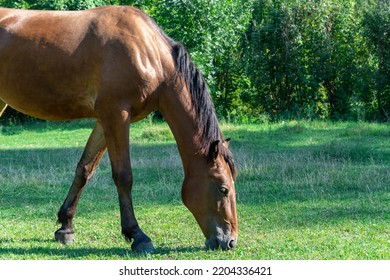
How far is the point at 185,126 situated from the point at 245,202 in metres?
2.46

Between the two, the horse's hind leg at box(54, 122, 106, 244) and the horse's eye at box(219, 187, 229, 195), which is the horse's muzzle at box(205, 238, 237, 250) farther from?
the horse's hind leg at box(54, 122, 106, 244)

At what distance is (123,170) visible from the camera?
262 inches

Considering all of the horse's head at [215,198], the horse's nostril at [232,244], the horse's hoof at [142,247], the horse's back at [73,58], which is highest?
the horse's back at [73,58]

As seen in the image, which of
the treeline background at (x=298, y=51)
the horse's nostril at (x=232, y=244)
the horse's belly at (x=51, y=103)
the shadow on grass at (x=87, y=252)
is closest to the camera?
the shadow on grass at (x=87, y=252)

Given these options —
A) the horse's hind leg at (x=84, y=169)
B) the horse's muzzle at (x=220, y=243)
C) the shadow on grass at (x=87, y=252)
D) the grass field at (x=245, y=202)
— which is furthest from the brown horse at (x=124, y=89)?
the grass field at (x=245, y=202)

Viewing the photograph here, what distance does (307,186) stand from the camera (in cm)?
963

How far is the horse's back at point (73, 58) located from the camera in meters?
6.62

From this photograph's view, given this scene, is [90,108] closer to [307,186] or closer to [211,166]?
[211,166]

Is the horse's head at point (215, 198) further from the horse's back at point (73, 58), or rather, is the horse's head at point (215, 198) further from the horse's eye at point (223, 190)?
the horse's back at point (73, 58)

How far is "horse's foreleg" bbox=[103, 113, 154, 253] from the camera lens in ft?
21.5

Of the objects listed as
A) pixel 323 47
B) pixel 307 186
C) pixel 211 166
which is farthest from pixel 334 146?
pixel 323 47

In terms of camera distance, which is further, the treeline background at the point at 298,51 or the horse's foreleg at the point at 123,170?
the treeline background at the point at 298,51

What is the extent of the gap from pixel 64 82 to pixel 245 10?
608 inches

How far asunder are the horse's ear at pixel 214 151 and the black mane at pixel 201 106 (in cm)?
7
